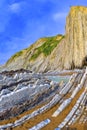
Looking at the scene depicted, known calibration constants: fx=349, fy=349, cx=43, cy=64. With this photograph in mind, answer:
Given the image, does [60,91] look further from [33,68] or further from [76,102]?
[33,68]

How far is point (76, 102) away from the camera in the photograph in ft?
115

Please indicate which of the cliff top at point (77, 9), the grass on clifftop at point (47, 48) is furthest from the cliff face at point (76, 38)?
the grass on clifftop at point (47, 48)

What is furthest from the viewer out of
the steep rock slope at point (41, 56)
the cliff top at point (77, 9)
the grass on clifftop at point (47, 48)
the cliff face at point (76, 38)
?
the grass on clifftop at point (47, 48)

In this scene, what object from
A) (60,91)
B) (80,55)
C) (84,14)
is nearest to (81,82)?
(60,91)

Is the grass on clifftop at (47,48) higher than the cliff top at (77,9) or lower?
lower

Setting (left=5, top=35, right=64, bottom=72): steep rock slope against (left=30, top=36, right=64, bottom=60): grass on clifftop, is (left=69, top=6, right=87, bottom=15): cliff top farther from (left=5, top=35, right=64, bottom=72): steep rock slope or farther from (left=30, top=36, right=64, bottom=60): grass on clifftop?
(left=30, top=36, right=64, bottom=60): grass on clifftop

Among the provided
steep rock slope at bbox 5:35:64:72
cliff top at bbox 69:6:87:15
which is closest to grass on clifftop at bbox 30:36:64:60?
steep rock slope at bbox 5:35:64:72

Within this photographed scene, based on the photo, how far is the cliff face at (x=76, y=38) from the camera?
66.1 metres

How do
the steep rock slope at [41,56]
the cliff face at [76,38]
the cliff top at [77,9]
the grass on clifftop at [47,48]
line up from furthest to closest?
the grass on clifftop at [47,48] → the steep rock slope at [41,56] → the cliff top at [77,9] → the cliff face at [76,38]

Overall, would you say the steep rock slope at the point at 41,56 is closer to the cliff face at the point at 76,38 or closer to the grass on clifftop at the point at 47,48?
the grass on clifftop at the point at 47,48

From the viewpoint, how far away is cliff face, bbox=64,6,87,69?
6609 cm

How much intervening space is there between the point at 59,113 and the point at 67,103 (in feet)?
8.71

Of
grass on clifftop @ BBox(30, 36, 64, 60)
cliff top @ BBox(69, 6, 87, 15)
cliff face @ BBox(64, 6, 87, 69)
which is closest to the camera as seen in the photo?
cliff face @ BBox(64, 6, 87, 69)

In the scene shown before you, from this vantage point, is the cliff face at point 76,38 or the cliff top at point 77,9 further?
the cliff top at point 77,9
